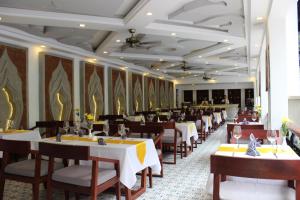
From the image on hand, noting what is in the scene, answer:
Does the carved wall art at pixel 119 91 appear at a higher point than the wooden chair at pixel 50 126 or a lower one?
higher

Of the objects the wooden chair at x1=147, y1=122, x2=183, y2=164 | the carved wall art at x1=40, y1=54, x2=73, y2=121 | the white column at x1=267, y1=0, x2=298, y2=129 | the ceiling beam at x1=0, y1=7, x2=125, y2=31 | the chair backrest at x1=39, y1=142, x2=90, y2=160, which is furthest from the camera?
the carved wall art at x1=40, y1=54, x2=73, y2=121

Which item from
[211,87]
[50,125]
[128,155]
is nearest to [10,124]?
[50,125]

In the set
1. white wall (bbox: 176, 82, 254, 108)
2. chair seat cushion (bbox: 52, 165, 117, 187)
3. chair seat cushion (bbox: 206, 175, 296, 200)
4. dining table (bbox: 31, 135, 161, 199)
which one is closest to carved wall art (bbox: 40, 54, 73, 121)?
dining table (bbox: 31, 135, 161, 199)

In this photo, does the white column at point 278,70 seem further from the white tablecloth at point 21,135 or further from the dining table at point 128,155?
the white tablecloth at point 21,135

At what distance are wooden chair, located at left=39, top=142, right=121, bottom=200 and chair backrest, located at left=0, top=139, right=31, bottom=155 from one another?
26 centimetres

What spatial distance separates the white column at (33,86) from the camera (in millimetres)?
7344

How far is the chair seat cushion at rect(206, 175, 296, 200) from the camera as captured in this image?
2.14 metres

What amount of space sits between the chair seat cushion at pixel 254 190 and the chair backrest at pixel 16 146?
2077mm

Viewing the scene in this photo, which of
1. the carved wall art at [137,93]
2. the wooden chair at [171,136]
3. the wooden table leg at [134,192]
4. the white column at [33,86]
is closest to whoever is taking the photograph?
the wooden table leg at [134,192]

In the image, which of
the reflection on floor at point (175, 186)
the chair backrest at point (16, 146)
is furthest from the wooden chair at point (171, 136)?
the chair backrest at point (16, 146)

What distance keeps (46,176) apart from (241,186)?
2.19 meters

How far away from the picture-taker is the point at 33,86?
7.48 meters

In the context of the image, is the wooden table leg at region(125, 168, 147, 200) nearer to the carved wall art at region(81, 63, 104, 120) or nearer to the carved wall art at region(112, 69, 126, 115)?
the carved wall art at region(81, 63, 104, 120)

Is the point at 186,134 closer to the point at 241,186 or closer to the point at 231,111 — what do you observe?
the point at 241,186
